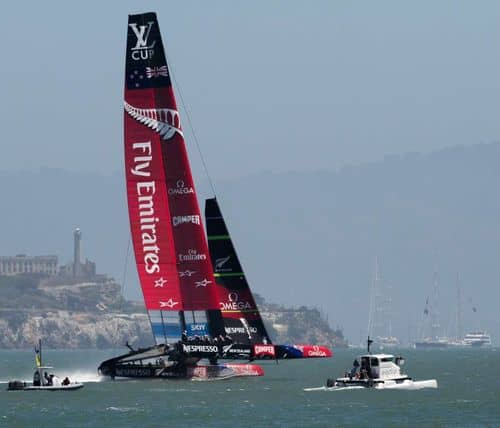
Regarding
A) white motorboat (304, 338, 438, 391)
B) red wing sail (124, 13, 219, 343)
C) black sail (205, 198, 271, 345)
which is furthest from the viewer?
black sail (205, 198, 271, 345)

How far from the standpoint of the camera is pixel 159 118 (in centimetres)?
10406

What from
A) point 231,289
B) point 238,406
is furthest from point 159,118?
point 238,406

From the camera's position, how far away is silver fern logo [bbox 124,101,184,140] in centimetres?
10394

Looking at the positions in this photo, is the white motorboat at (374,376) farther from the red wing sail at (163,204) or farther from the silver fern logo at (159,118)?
the silver fern logo at (159,118)

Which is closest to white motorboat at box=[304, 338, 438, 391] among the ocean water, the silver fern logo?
the ocean water

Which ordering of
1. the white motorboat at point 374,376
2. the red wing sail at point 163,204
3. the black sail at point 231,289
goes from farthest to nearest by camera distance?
1. the black sail at point 231,289
2. the red wing sail at point 163,204
3. the white motorboat at point 374,376

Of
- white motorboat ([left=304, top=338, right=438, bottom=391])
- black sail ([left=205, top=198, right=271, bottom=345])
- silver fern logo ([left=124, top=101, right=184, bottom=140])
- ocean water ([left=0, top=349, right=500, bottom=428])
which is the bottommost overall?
ocean water ([left=0, top=349, right=500, bottom=428])

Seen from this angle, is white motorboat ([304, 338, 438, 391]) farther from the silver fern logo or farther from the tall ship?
the silver fern logo

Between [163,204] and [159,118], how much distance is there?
5.06 metres

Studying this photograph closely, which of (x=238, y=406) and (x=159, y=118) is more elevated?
(x=159, y=118)

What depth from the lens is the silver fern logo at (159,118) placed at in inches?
4092

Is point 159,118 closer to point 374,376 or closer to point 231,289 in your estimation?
point 231,289

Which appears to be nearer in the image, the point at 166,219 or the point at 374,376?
the point at 374,376

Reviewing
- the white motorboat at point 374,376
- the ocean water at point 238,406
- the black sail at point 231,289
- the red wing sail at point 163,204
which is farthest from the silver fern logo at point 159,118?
the white motorboat at point 374,376
